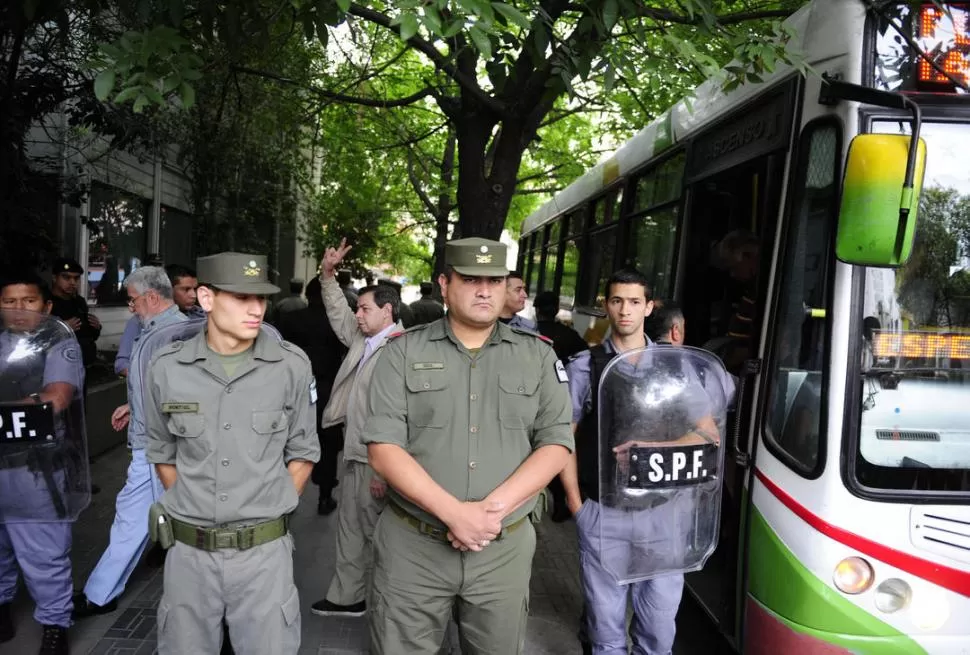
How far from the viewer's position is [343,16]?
4.93 metres

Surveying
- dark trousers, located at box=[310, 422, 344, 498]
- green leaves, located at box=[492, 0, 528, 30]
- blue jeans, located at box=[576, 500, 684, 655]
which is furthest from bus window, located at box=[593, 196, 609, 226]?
blue jeans, located at box=[576, 500, 684, 655]

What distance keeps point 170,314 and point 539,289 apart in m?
8.37

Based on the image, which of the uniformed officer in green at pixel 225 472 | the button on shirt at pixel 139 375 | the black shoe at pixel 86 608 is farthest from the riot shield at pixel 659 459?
the black shoe at pixel 86 608

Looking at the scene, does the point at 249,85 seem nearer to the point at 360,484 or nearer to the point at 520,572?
the point at 360,484

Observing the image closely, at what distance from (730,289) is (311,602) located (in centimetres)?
312

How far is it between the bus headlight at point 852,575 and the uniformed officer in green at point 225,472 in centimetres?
206

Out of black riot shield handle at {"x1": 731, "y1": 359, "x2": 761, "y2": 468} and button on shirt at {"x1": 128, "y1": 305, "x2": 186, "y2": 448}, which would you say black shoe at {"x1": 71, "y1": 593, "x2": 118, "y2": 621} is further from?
black riot shield handle at {"x1": 731, "y1": 359, "x2": 761, "y2": 468}

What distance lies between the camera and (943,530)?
3.26 metres

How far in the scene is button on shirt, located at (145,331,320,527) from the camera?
307 cm

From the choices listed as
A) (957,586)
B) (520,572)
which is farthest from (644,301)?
(957,586)

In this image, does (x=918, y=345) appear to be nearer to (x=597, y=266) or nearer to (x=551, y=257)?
(x=597, y=266)

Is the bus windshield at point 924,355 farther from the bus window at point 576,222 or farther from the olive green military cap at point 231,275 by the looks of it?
the bus window at point 576,222

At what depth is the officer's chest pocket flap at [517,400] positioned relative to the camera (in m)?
3.11

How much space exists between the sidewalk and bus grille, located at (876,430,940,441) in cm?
202
